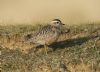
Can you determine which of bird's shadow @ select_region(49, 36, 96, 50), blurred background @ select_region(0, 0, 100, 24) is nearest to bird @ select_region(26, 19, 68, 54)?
bird's shadow @ select_region(49, 36, 96, 50)

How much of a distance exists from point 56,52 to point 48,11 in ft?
13.2

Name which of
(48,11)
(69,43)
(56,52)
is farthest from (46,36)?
(48,11)

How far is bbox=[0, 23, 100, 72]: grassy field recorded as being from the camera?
15859 millimetres

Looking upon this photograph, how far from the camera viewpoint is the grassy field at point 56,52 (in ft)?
52.0

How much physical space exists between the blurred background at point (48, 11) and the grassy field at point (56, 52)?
0.94 metres

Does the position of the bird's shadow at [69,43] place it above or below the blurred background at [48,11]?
below

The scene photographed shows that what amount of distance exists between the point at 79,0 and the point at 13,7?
2239 mm

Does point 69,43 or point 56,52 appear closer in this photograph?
point 56,52

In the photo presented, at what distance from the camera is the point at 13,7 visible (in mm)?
21000

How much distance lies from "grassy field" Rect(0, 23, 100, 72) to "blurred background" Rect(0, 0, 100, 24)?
94 centimetres

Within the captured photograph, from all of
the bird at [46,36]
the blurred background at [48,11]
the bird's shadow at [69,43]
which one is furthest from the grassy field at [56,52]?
the blurred background at [48,11]

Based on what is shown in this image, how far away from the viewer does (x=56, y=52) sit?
55.8ft

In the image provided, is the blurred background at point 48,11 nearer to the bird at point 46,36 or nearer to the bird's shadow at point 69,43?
the bird's shadow at point 69,43

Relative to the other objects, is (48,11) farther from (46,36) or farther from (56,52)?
(46,36)
